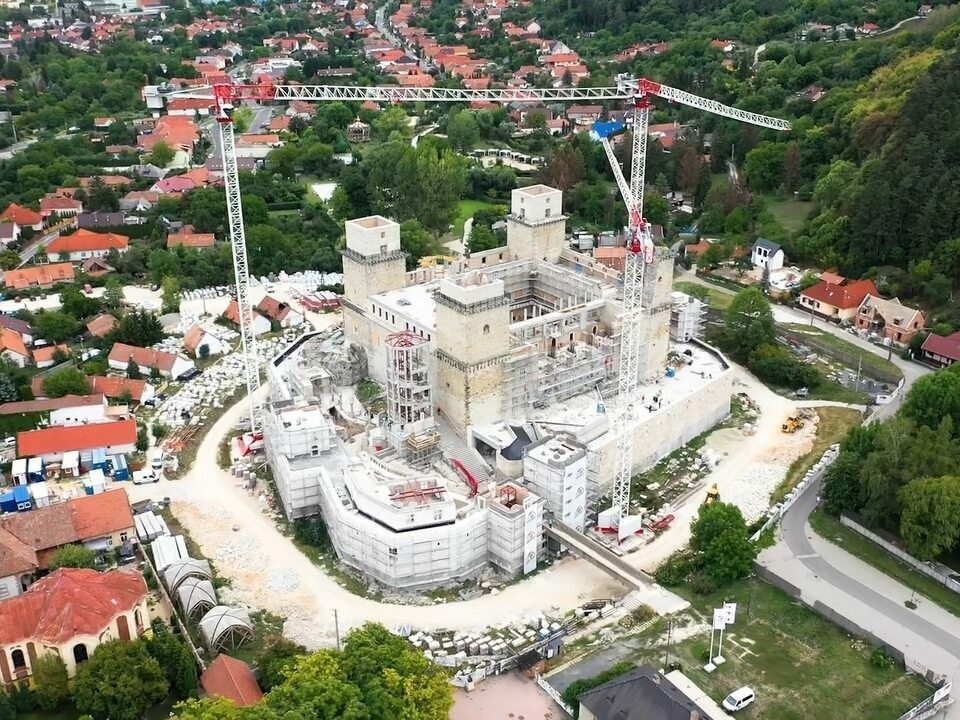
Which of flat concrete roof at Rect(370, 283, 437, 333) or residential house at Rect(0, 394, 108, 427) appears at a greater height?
flat concrete roof at Rect(370, 283, 437, 333)

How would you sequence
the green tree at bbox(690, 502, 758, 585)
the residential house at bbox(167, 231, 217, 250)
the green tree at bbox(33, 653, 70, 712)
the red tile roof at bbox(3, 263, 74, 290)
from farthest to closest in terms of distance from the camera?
the residential house at bbox(167, 231, 217, 250) < the red tile roof at bbox(3, 263, 74, 290) < the green tree at bbox(690, 502, 758, 585) < the green tree at bbox(33, 653, 70, 712)

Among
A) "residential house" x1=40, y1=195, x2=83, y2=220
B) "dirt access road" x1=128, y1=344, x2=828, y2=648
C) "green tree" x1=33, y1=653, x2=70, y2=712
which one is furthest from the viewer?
"residential house" x1=40, y1=195, x2=83, y2=220

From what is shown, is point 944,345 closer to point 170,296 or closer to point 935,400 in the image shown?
point 935,400

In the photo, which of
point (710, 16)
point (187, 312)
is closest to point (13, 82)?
point (187, 312)

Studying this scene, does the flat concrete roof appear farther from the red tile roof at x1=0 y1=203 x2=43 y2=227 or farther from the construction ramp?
the red tile roof at x1=0 y1=203 x2=43 y2=227

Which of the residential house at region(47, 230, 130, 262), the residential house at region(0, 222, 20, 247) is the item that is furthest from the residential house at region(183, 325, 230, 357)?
the residential house at region(0, 222, 20, 247)
